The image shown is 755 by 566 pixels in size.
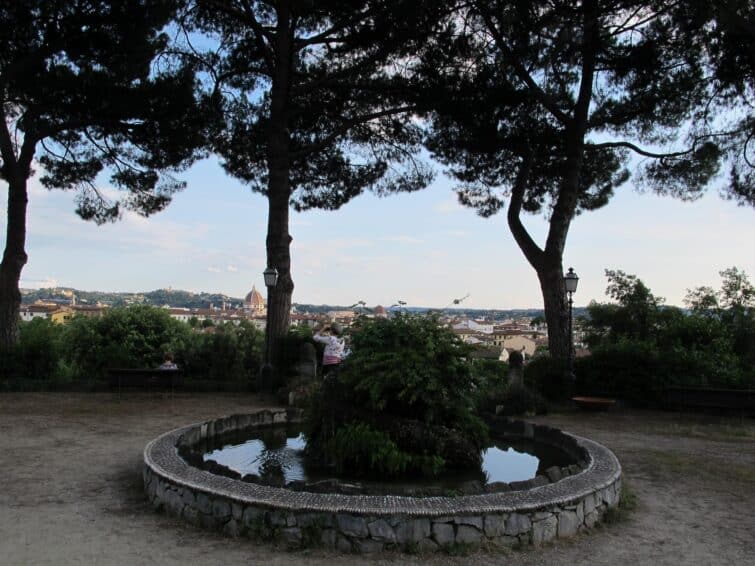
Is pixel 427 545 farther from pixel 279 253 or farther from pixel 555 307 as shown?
pixel 279 253

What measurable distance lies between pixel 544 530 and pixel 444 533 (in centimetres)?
78

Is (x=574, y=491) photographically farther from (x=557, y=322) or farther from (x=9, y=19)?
(x=9, y=19)

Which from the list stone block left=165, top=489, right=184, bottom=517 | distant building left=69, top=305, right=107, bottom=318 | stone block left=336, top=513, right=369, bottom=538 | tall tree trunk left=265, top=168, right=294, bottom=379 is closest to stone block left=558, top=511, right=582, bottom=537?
stone block left=336, top=513, right=369, bottom=538

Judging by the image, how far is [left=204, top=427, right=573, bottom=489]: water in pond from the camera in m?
5.84

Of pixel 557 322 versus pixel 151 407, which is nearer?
pixel 151 407

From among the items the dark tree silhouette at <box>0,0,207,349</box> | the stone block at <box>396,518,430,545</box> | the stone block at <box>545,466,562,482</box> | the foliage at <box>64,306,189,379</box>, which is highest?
the dark tree silhouette at <box>0,0,207,349</box>

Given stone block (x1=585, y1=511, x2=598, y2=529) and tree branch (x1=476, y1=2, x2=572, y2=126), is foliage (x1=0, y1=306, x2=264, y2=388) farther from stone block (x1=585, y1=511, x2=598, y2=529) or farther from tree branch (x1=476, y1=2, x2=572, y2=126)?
stone block (x1=585, y1=511, x2=598, y2=529)

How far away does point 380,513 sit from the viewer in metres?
4.05

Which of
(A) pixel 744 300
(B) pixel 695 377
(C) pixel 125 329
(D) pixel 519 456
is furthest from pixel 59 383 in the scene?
(A) pixel 744 300

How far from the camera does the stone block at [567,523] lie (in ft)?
14.5

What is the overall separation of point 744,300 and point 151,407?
19.2m

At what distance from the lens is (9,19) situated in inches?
474

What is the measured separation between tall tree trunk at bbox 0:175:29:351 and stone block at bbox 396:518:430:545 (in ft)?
38.9

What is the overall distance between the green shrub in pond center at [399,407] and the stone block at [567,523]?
1498 millimetres
